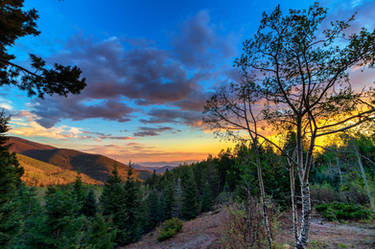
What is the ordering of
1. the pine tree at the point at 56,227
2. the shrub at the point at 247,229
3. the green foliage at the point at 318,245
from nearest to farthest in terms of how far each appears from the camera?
the shrub at the point at 247,229
the green foliage at the point at 318,245
the pine tree at the point at 56,227

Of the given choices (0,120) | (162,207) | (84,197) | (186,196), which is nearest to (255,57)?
(0,120)

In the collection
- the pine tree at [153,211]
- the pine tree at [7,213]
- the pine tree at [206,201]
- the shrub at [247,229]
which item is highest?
the shrub at [247,229]

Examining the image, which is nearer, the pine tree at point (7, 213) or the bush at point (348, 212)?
the pine tree at point (7, 213)

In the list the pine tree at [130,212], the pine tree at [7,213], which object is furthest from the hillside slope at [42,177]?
the pine tree at [7,213]

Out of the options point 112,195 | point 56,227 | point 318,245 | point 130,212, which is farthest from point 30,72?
point 130,212

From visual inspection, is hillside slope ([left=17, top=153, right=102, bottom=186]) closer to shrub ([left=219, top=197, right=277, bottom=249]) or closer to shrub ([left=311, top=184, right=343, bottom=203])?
shrub ([left=311, top=184, right=343, bottom=203])

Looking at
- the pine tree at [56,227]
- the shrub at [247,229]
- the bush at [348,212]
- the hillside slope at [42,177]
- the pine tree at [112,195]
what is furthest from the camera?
the hillside slope at [42,177]

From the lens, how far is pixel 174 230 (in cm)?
1416

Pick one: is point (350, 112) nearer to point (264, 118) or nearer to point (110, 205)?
point (264, 118)

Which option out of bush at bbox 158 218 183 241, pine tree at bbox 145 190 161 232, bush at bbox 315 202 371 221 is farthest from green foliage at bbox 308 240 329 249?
pine tree at bbox 145 190 161 232

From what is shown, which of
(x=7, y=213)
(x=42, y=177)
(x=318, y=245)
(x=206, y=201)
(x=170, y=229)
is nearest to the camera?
(x=318, y=245)

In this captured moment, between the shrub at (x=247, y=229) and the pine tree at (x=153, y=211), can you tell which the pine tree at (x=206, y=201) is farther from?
the shrub at (x=247, y=229)

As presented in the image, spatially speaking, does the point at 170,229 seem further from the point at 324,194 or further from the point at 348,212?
the point at 324,194

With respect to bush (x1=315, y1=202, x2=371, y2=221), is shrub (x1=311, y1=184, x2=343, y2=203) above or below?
above
